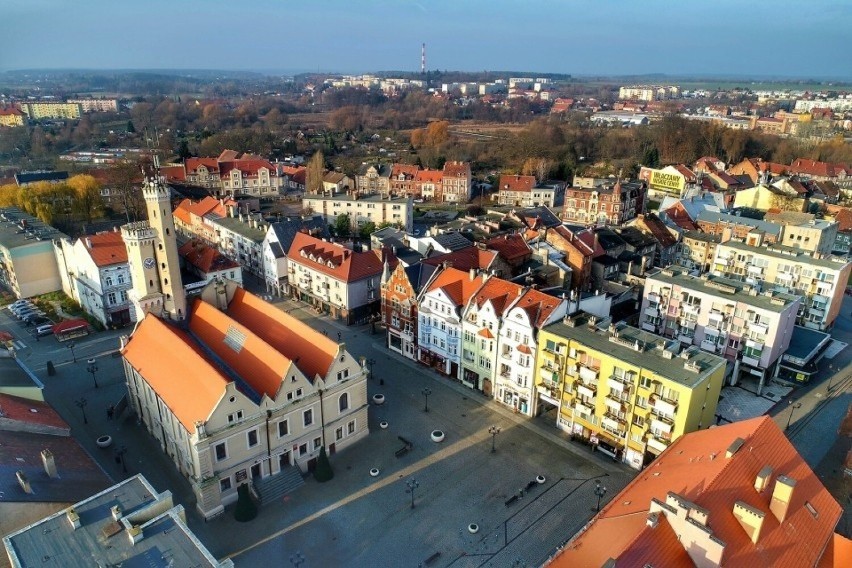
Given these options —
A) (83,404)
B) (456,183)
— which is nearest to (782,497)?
(83,404)

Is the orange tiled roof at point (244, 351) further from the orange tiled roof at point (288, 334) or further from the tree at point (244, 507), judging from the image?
the tree at point (244, 507)

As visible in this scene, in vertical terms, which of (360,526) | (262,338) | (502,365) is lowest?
(360,526)

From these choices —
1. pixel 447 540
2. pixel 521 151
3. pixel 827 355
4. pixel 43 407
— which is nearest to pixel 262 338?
pixel 43 407

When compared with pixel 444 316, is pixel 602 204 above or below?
below

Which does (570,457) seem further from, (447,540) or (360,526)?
(360,526)

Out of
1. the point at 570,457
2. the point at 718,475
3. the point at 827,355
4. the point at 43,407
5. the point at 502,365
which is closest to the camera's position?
the point at 718,475

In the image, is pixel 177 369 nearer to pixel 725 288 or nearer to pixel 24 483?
pixel 24 483

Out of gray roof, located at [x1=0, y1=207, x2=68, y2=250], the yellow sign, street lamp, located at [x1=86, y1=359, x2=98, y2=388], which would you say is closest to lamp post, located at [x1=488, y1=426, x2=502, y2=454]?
street lamp, located at [x1=86, y1=359, x2=98, y2=388]
